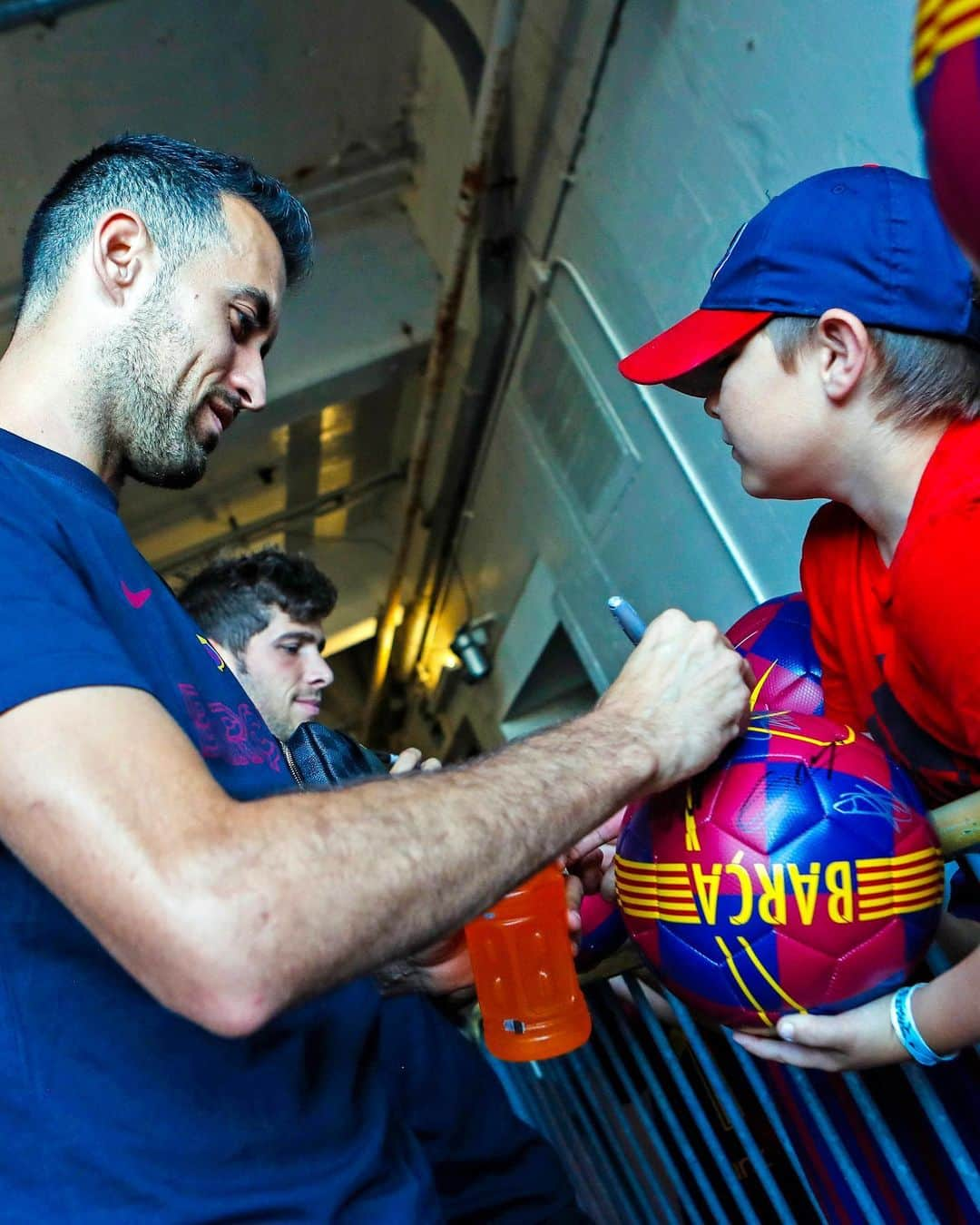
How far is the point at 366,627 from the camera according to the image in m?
7.64

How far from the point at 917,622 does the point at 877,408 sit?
13.1 inches

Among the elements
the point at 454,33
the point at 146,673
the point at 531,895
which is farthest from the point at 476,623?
the point at 146,673

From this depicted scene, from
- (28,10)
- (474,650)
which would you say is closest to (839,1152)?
(28,10)

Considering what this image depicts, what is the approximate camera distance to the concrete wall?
Result: 261 cm

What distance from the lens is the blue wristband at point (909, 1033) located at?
4.67 ft

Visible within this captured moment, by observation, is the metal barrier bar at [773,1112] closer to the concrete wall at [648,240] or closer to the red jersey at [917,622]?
the red jersey at [917,622]

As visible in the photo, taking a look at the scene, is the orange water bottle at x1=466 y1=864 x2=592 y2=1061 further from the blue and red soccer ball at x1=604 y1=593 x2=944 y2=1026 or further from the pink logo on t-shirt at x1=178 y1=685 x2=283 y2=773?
the pink logo on t-shirt at x1=178 y1=685 x2=283 y2=773

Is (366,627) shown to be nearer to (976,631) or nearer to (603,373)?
(603,373)

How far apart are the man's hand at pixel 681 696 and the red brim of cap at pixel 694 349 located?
38 cm

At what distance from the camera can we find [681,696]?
154 centimetres

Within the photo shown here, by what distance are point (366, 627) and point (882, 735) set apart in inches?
239

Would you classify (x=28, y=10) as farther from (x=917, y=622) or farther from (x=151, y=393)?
(x=917, y=622)

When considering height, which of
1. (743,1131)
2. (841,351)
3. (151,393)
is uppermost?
(151,393)

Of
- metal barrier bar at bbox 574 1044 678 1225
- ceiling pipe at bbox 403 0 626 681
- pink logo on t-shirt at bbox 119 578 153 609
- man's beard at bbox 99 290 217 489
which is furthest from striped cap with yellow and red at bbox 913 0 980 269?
ceiling pipe at bbox 403 0 626 681
